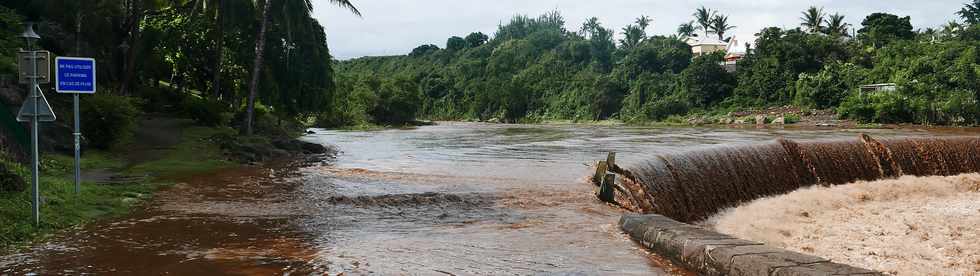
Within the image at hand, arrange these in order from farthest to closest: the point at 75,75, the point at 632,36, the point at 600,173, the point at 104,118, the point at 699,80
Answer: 1. the point at 632,36
2. the point at 699,80
3. the point at 104,118
4. the point at 600,173
5. the point at 75,75

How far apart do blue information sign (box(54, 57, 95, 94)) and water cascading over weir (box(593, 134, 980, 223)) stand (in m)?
8.38

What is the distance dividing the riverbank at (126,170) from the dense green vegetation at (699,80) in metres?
38.9

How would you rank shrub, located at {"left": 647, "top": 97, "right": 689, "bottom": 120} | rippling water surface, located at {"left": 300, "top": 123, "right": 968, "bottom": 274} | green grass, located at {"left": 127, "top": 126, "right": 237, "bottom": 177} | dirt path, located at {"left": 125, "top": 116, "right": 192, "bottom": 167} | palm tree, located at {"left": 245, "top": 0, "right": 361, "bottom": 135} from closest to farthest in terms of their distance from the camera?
rippling water surface, located at {"left": 300, "top": 123, "right": 968, "bottom": 274}
green grass, located at {"left": 127, "top": 126, "right": 237, "bottom": 177}
dirt path, located at {"left": 125, "top": 116, "right": 192, "bottom": 167}
palm tree, located at {"left": 245, "top": 0, "right": 361, "bottom": 135}
shrub, located at {"left": 647, "top": 97, "right": 689, "bottom": 120}

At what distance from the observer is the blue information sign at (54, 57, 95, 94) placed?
10.0m

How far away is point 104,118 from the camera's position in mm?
19688

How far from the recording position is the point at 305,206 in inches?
476

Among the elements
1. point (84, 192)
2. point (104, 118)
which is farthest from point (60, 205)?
point (104, 118)

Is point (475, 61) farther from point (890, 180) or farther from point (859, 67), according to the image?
point (890, 180)

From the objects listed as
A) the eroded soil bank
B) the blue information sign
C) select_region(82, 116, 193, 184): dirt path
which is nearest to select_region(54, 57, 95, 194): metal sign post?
the blue information sign

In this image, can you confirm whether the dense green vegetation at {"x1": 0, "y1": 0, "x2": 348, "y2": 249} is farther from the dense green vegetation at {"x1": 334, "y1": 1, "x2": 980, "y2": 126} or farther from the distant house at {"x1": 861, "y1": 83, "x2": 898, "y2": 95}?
the distant house at {"x1": 861, "y1": 83, "x2": 898, "y2": 95}

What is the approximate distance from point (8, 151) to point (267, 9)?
13056mm

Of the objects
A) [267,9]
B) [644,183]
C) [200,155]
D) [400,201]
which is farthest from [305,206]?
[267,9]

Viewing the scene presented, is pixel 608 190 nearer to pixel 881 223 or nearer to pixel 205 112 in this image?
pixel 881 223

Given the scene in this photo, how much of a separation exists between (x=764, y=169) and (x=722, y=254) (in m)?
12.1
